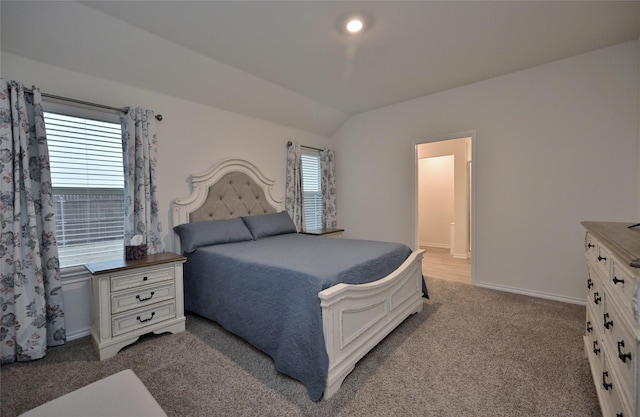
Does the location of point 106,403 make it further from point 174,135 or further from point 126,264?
point 174,135

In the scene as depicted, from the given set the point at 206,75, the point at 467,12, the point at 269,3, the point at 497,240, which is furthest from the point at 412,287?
the point at 206,75

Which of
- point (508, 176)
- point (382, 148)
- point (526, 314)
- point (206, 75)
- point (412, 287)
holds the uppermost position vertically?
point (206, 75)

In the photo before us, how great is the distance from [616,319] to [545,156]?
96.6 inches

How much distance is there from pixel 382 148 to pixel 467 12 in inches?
90.9

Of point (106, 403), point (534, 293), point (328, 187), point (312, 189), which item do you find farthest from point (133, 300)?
point (534, 293)

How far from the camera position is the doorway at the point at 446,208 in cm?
437

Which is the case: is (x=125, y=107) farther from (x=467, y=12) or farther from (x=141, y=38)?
→ (x=467, y=12)

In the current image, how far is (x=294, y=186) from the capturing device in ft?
13.8

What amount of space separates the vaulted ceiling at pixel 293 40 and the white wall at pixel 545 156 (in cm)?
22

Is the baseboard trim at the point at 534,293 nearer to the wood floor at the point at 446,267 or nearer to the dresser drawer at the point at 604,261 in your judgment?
the wood floor at the point at 446,267

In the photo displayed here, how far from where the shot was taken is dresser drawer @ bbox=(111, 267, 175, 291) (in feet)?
7.00

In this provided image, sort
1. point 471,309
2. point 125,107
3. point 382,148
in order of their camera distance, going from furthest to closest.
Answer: point 382,148 < point 471,309 < point 125,107

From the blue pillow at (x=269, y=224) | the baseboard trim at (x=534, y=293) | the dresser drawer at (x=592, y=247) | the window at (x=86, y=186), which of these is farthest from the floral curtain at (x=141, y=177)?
the baseboard trim at (x=534, y=293)

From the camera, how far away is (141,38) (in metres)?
2.32
